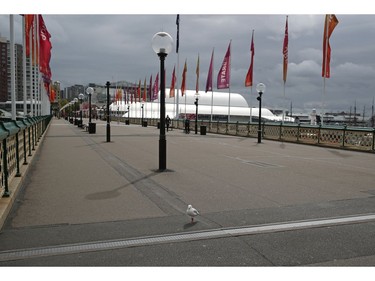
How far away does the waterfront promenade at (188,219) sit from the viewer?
445 centimetres

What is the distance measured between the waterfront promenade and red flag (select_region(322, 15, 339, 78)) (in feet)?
54.8

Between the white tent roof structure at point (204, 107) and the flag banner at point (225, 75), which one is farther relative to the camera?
the white tent roof structure at point (204, 107)

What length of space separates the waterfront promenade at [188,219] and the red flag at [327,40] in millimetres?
16702

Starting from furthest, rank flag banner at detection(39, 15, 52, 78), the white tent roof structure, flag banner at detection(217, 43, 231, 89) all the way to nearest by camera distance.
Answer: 1. the white tent roof structure
2. flag banner at detection(217, 43, 231, 89)
3. flag banner at detection(39, 15, 52, 78)

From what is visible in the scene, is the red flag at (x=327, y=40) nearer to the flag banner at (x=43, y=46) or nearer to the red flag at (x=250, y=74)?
the red flag at (x=250, y=74)

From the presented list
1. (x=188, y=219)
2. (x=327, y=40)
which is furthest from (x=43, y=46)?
(x=188, y=219)

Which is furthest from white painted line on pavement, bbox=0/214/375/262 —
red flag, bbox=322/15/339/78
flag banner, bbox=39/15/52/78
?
red flag, bbox=322/15/339/78

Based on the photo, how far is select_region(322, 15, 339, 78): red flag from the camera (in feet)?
82.5

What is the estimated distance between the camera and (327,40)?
83.5 feet

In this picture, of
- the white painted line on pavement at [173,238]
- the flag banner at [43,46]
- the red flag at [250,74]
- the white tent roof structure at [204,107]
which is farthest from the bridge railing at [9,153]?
the white tent roof structure at [204,107]

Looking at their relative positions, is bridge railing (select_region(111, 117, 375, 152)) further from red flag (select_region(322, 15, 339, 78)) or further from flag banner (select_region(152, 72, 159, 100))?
flag banner (select_region(152, 72, 159, 100))

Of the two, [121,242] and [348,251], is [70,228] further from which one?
[348,251]

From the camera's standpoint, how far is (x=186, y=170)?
1134 centimetres

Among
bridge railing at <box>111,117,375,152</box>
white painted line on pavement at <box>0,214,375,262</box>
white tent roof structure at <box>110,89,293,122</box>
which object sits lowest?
white painted line on pavement at <box>0,214,375,262</box>
